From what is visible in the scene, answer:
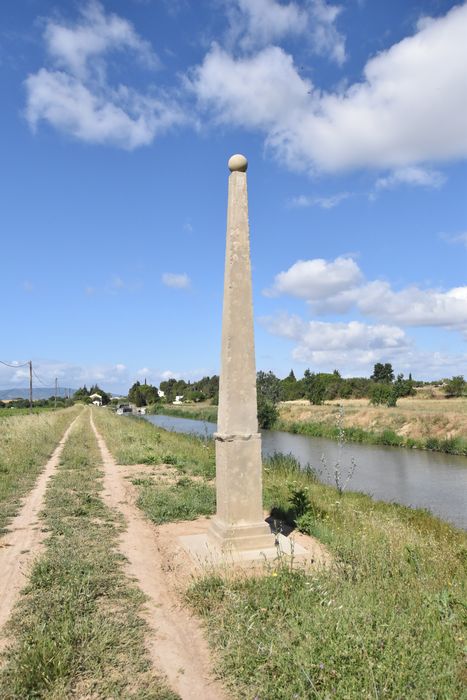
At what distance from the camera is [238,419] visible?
6.30m

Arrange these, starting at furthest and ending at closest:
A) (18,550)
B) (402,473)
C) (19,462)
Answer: (402,473) → (19,462) → (18,550)

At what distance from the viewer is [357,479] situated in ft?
60.2

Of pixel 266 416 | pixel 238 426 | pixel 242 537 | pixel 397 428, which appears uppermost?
pixel 238 426

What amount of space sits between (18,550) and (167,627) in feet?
9.82

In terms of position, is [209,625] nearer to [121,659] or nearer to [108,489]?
[121,659]

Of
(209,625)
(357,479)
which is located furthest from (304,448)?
(209,625)

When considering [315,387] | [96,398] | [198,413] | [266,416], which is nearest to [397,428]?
[266,416]

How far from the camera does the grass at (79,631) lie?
3.37m

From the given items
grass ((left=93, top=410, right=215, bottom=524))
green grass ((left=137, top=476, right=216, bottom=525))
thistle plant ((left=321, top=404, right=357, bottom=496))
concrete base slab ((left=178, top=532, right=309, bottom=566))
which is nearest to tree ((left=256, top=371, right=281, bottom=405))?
thistle plant ((left=321, top=404, right=357, bottom=496))

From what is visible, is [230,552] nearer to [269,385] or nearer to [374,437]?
[374,437]

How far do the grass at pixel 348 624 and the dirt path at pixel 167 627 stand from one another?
0.13m

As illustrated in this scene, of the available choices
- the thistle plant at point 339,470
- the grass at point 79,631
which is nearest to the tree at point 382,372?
the thistle plant at point 339,470

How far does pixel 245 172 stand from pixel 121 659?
5.60 metres

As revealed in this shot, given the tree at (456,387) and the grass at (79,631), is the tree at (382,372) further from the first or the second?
the grass at (79,631)
